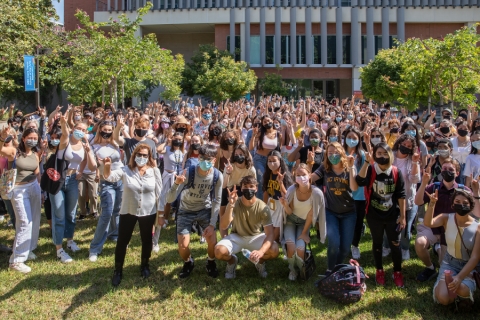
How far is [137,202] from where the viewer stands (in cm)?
563

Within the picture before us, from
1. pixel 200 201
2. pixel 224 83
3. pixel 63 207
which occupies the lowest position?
pixel 63 207

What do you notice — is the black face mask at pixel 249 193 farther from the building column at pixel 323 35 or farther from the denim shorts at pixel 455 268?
the building column at pixel 323 35

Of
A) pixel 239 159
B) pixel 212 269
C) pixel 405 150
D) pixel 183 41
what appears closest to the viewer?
pixel 212 269

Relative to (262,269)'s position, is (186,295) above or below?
below

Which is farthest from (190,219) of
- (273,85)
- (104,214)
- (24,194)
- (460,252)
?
(273,85)

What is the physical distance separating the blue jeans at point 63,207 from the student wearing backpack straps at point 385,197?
13.7 ft

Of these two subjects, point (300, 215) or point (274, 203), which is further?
point (274, 203)

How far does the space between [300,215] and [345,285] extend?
3.58ft

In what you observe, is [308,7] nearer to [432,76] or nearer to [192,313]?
[432,76]

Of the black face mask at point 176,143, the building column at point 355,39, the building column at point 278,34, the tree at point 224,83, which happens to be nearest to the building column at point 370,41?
the building column at point 355,39

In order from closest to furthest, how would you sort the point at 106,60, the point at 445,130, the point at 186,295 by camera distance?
the point at 186,295, the point at 445,130, the point at 106,60

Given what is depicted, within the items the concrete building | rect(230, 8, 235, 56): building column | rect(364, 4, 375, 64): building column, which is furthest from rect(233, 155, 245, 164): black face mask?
rect(364, 4, 375, 64): building column

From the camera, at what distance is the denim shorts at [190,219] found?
5898 mm

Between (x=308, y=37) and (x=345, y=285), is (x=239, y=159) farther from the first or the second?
(x=308, y=37)
